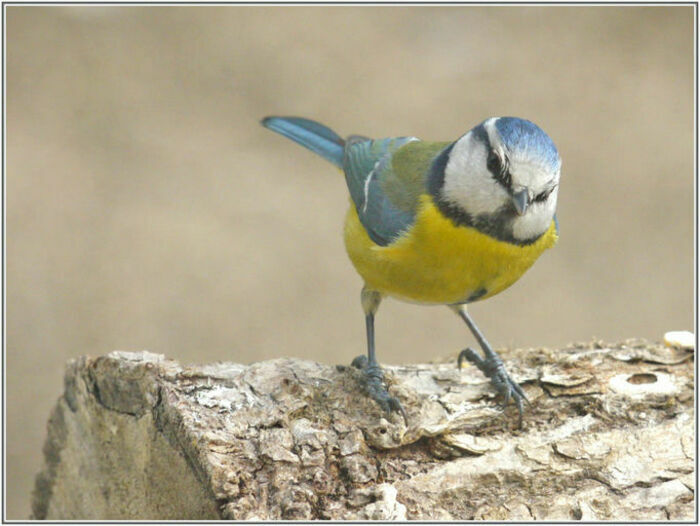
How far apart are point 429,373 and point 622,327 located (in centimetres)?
A: 317

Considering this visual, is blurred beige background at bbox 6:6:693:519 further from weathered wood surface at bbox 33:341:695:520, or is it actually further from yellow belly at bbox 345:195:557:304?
yellow belly at bbox 345:195:557:304

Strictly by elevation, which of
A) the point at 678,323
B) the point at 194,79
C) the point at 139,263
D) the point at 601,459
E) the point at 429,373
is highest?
the point at 194,79

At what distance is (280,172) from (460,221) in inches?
160

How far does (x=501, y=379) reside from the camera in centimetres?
287

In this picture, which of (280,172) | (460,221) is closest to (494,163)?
(460,221)

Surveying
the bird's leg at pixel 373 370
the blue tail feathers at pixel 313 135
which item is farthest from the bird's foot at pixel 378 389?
the blue tail feathers at pixel 313 135

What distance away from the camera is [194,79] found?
288 inches

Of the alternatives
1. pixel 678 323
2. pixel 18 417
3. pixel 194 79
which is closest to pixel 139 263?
pixel 18 417

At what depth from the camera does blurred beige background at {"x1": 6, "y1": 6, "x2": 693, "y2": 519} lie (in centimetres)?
555

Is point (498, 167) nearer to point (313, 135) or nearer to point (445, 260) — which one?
point (445, 260)

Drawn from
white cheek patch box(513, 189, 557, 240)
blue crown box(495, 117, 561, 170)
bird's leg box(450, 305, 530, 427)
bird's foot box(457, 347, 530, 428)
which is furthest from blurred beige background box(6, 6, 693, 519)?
blue crown box(495, 117, 561, 170)

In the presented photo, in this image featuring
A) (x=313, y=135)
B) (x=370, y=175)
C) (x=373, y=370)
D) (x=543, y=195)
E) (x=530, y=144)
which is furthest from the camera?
(x=313, y=135)

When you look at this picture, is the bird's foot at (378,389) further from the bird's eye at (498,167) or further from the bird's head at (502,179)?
the bird's eye at (498,167)

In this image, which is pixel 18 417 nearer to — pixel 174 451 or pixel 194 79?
pixel 174 451
